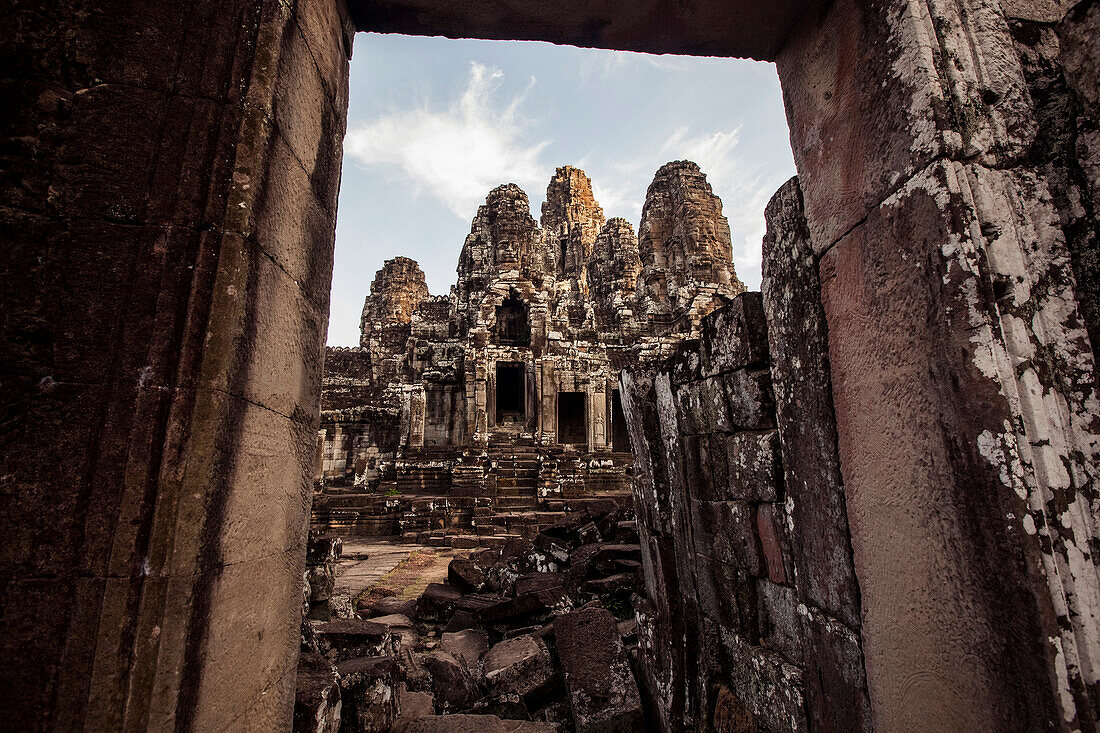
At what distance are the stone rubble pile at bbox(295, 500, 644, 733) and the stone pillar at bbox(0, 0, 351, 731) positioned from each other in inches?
45.8

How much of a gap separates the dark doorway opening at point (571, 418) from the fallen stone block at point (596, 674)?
17553 mm

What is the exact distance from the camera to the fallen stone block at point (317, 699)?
209 centimetres

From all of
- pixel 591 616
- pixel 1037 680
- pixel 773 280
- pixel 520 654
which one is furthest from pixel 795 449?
pixel 520 654

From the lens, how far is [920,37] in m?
1.29

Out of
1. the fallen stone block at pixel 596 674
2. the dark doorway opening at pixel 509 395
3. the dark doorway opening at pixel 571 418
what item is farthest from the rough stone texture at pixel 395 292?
the fallen stone block at pixel 596 674

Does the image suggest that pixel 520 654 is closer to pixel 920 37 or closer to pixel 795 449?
pixel 795 449

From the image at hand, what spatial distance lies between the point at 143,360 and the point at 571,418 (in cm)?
2026

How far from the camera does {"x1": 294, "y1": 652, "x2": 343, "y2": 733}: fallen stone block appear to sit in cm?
209

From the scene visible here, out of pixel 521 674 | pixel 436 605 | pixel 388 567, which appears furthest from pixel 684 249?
pixel 521 674

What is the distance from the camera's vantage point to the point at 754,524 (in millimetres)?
2295

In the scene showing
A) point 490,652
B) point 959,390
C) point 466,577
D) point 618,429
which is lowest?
point 490,652

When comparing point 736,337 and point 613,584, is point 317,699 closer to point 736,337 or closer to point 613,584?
point 736,337

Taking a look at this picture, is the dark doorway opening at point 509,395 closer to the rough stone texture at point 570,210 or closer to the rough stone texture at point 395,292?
the rough stone texture at point 395,292

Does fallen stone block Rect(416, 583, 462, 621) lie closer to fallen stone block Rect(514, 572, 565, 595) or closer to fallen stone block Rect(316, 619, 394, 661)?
fallen stone block Rect(514, 572, 565, 595)
